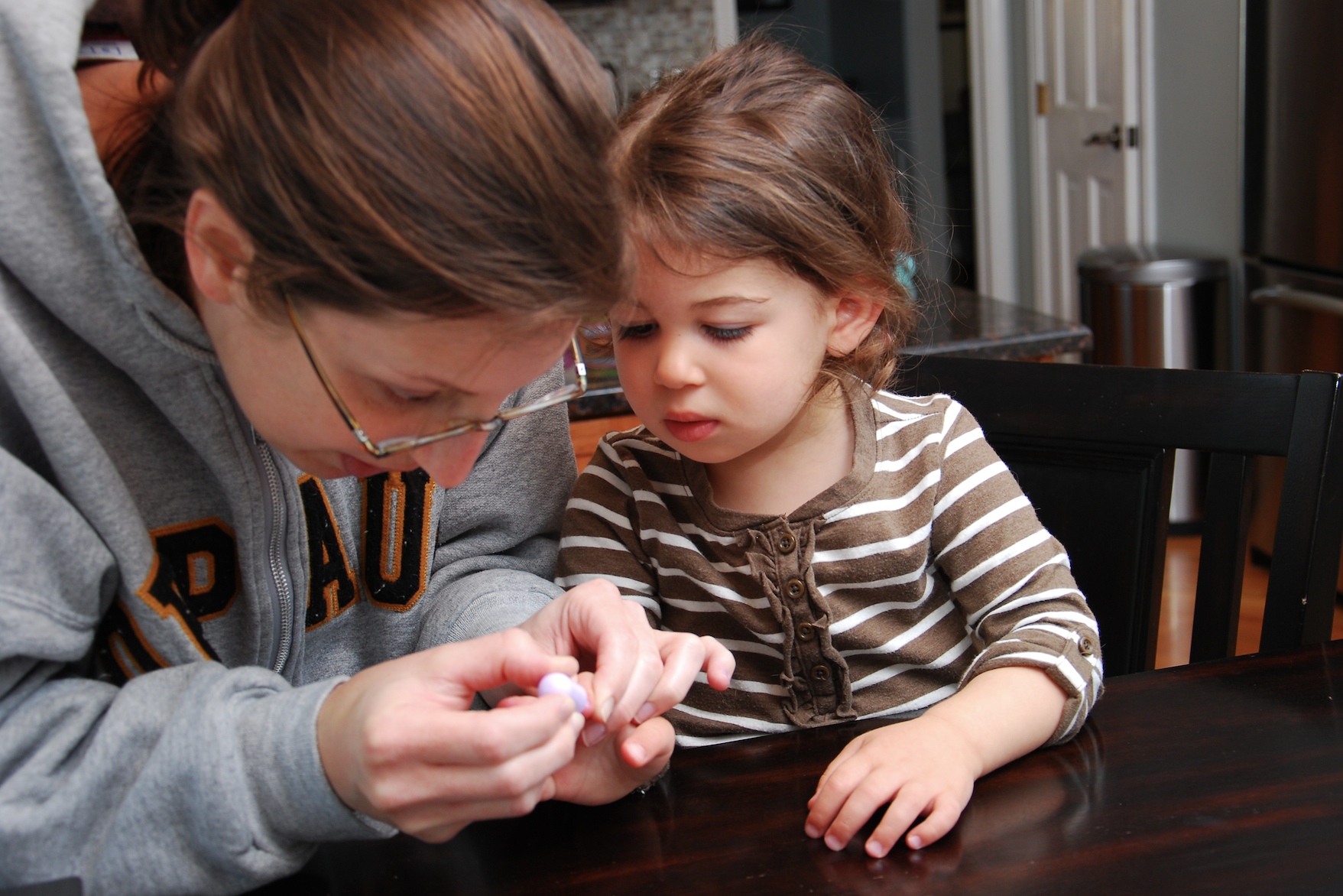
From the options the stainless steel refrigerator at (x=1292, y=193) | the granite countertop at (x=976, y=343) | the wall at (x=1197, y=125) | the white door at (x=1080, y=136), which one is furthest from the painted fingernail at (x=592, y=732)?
the white door at (x=1080, y=136)

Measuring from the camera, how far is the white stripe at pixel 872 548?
0.96 metres

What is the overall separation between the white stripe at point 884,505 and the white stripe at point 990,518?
0.05m

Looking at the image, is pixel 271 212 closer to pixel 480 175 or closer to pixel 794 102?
pixel 480 175

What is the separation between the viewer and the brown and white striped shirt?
0.95 metres

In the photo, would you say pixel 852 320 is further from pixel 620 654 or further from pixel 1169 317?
pixel 1169 317

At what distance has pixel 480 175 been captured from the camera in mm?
556

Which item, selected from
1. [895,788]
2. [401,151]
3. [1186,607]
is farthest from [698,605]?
[1186,607]

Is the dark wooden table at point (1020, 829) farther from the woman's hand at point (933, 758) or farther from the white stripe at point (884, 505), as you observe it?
the white stripe at point (884, 505)

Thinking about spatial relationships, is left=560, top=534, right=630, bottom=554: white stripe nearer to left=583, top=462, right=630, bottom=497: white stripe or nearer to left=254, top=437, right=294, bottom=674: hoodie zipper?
left=583, top=462, right=630, bottom=497: white stripe

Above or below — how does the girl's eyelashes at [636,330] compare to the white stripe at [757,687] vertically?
above

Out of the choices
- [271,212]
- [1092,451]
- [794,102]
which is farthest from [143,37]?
[1092,451]

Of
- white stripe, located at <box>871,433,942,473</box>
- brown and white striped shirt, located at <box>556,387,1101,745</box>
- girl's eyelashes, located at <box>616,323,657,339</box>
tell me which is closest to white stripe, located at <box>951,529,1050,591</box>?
brown and white striped shirt, located at <box>556,387,1101,745</box>

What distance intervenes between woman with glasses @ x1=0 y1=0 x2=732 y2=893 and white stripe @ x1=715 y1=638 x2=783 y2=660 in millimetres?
246

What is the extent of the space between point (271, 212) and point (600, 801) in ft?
1.31
